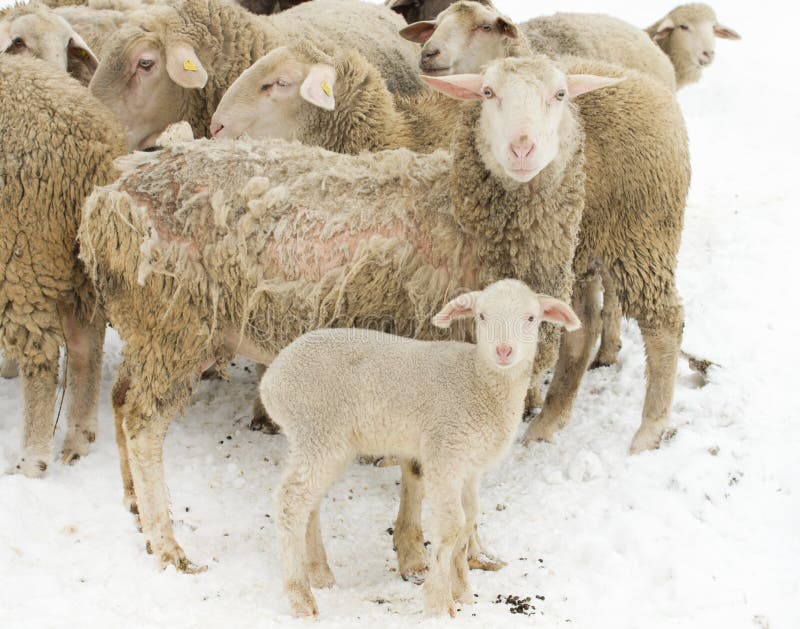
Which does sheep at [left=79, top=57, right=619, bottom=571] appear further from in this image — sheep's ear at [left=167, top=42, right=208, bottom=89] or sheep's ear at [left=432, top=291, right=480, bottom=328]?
sheep's ear at [left=167, top=42, right=208, bottom=89]

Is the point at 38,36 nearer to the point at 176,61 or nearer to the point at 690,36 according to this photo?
the point at 176,61

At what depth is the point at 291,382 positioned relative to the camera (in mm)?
3422

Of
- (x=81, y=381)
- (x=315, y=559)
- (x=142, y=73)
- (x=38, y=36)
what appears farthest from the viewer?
(x=38, y=36)

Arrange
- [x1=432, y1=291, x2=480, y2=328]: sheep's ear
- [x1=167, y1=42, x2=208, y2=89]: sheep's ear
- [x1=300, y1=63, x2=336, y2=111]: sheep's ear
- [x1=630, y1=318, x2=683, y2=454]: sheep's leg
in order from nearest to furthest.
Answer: [x1=432, y1=291, x2=480, y2=328]: sheep's ear, [x1=630, y1=318, x2=683, y2=454]: sheep's leg, [x1=300, y1=63, x2=336, y2=111]: sheep's ear, [x1=167, y1=42, x2=208, y2=89]: sheep's ear

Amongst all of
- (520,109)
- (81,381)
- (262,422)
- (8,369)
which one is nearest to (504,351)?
(520,109)

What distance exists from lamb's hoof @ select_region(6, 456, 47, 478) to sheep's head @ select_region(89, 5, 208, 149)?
179 cm

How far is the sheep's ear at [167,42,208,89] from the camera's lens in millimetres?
5113

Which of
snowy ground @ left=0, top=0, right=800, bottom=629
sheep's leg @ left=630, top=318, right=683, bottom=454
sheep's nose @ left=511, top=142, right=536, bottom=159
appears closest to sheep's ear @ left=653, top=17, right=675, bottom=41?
snowy ground @ left=0, top=0, right=800, bottom=629

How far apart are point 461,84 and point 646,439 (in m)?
1.89

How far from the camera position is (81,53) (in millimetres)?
5777

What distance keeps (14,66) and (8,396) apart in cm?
180

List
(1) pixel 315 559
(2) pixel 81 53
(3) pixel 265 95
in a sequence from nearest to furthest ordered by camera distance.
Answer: (1) pixel 315 559 < (3) pixel 265 95 < (2) pixel 81 53

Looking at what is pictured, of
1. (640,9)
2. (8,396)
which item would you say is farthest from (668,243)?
(640,9)

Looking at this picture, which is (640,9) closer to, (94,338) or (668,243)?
(668,243)
